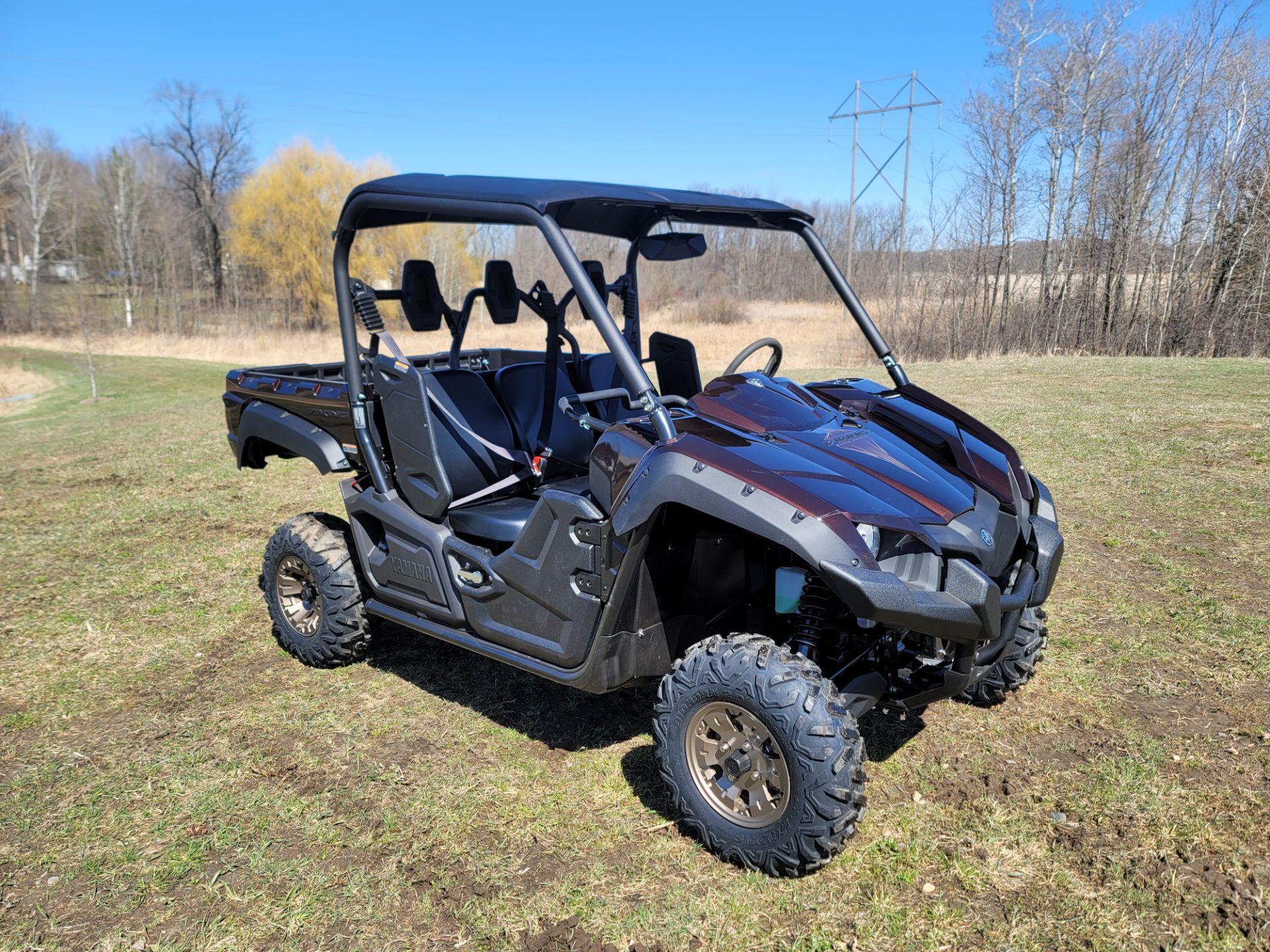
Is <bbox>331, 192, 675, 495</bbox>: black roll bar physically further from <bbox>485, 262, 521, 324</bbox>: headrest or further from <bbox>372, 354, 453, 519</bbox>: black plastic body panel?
<bbox>485, 262, 521, 324</bbox>: headrest

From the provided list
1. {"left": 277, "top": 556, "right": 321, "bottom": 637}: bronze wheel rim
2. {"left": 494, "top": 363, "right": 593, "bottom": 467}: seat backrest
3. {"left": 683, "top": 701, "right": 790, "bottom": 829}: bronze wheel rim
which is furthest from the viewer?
{"left": 277, "top": 556, "right": 321, "bottom": 637}: bronze wheel rim

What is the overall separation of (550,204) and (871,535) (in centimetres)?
147

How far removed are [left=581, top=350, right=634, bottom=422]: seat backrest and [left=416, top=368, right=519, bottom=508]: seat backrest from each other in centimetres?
42

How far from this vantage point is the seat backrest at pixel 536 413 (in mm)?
4043

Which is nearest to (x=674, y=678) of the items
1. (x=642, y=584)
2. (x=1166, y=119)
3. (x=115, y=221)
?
(x=642, y=584)

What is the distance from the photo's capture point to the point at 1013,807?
3113 mm

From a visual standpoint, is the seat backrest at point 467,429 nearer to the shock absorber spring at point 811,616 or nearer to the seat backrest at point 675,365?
the seat backrest at point 675,365

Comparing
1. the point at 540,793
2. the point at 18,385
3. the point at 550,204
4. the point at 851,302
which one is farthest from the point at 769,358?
the point at 18,385

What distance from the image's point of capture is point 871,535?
2703mm

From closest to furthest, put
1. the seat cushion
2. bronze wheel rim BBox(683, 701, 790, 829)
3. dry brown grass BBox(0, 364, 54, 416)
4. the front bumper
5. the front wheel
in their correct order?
the front bumper → the front wheel → bronze wheel rim BBox(683, 701, 790, 829) → the seat cushion → dry brown grass BBox(0, 364, 54, 416)

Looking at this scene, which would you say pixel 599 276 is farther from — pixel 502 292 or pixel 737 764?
pixel 737 764

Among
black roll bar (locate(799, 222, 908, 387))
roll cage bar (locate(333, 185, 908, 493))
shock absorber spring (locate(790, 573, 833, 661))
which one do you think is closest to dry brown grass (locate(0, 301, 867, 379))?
roll cage bar (locate(333, 185, 908, 493))

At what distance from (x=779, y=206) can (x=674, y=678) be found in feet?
6.10

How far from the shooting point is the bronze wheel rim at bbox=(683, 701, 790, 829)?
2.76m
